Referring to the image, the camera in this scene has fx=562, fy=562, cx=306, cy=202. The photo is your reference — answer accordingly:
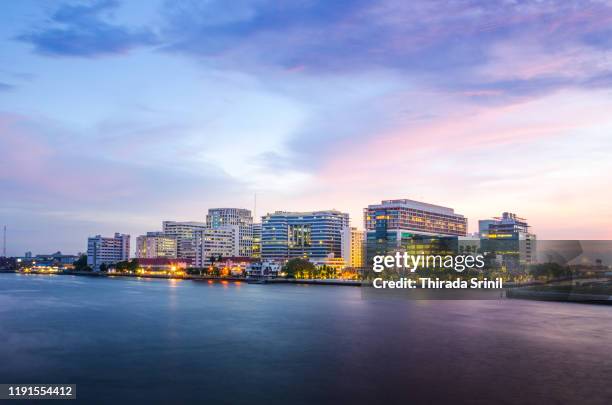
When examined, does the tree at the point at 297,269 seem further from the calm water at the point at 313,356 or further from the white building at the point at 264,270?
the calm water at the point at 313,356

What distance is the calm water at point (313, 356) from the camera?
2408 centimetres

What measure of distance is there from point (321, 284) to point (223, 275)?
48.7 metres

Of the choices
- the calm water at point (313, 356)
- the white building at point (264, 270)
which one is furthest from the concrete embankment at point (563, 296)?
the white building at point (264, 270)

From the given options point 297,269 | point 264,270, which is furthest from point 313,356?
point 297,269

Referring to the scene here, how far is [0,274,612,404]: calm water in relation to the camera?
79.0 ft

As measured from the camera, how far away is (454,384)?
25375 mm

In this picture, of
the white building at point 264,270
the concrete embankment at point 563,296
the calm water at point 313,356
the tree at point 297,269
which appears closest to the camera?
the calm water at point 313,356

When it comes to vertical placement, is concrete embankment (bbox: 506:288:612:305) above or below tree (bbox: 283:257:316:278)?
below

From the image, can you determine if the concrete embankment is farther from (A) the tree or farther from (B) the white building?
(B) the white building

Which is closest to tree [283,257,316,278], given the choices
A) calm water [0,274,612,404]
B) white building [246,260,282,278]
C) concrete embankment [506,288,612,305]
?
white building [246,260,282,278]

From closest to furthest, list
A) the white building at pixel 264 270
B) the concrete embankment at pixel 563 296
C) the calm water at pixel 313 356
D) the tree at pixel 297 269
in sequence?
1. the calm water at pixel 313 356
2. the concrete embankment at pixel 563 296
3. the white building at pixel 264 270
4. the tree at pixel 297 269

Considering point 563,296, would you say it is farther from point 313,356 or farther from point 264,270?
point 264,270

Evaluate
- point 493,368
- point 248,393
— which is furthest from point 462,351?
point 248,393

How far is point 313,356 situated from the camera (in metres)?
32.4
